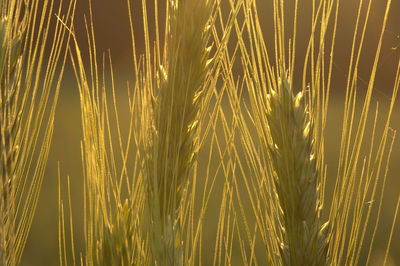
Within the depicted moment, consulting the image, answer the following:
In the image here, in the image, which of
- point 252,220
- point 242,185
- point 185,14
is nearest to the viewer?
point 185,14

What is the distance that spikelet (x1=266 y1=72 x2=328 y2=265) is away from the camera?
2.20ft

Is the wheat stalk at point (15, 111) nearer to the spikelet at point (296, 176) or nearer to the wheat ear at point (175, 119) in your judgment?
the wheat ear at point (175, 119)

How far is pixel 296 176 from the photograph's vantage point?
2.19 feet

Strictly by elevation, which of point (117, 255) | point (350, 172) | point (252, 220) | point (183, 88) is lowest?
point (252, 220)

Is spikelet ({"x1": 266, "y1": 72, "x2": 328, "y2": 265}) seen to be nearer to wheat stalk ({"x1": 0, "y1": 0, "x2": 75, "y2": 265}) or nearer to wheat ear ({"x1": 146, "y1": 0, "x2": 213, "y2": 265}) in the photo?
wheat ear ({"x1": 146, "y1": 0, "x2": 213, "y2": 265})

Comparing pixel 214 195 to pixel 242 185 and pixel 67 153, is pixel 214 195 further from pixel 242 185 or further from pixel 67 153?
pixel 67 153

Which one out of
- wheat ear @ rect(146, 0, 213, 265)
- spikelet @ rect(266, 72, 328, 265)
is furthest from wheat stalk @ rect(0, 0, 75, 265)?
spikelet @ rect(266, 72, 328, 265)

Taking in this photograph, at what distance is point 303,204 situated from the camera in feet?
2.21

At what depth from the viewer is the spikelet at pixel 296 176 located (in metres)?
0.67

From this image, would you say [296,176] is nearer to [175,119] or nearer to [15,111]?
[175,119]

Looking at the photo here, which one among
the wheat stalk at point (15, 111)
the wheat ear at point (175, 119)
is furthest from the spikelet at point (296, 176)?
the wheat stalk at point (15, 111)

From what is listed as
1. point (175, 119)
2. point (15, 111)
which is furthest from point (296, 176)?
point (15, 111)

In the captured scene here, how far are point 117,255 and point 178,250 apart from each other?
80 mm

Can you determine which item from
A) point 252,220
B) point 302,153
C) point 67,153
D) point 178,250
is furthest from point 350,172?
point 67,153
